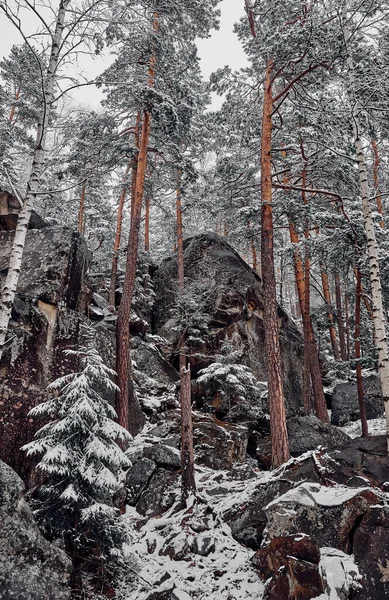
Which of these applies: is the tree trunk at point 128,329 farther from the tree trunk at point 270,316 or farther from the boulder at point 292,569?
the boulder at point 292,569

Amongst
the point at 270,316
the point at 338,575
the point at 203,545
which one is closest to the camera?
the point at 338,575

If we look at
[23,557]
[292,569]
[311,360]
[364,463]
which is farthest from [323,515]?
[311,360]

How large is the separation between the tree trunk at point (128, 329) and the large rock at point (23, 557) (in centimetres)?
422

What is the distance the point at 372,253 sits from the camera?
25.0 ft

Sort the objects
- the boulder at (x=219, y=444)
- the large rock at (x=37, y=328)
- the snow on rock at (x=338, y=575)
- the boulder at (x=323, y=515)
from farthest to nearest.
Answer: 1. the boulder at (x=219, y=444)
2. the large rock at (x=37, y=328)
3. the boulder at (x=323, y=515)
4. the snow on rock at (x=338, y=575)

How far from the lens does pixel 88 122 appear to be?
436 inches

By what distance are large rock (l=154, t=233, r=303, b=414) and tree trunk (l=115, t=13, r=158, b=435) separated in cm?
446

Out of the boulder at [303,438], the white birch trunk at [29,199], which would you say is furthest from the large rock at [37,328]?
the boulder at [303,438]

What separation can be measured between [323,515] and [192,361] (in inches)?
386

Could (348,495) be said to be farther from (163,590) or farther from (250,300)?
(250,300)

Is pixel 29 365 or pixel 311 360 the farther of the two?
pixel 311 360

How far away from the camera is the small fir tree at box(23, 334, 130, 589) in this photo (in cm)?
454

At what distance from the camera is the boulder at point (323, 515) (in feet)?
14.9

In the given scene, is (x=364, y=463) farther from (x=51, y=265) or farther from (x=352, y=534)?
(x=51, y=265)
